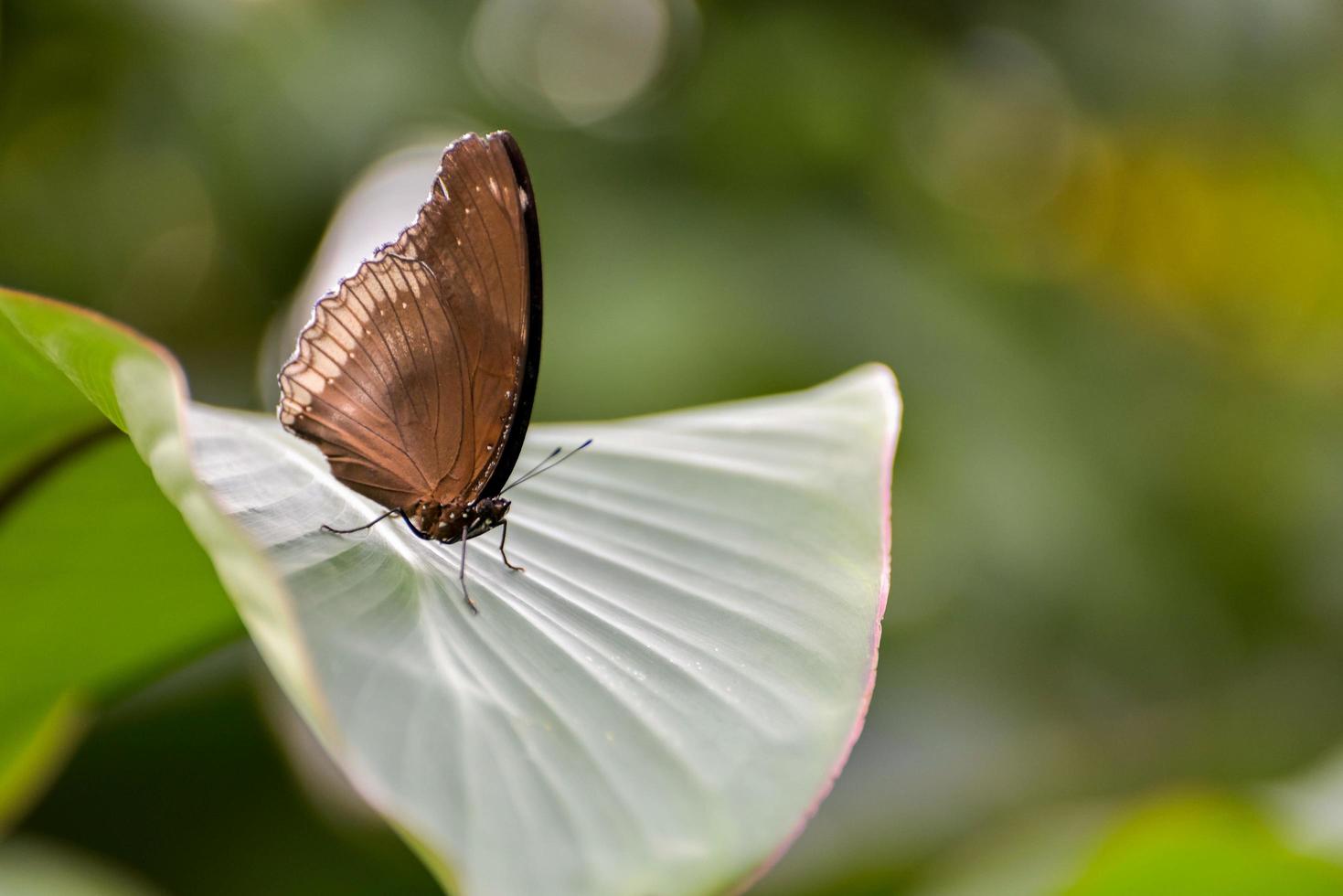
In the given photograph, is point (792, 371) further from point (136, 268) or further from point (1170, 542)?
point (136, 268)

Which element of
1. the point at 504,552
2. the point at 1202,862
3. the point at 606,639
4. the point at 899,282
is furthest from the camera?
the point at 899,282

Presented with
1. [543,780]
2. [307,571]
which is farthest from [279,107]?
[543,780]

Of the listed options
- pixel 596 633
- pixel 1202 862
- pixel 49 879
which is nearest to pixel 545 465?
pixel 596 633

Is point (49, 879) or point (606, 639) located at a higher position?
point (606, 639)

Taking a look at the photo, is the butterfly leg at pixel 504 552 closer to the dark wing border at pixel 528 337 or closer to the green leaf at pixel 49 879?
the dark wing border at pixel 528 337

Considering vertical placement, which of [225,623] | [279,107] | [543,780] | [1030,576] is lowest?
[1030,576]

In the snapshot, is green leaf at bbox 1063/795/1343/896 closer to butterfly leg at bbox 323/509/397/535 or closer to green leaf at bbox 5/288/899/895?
green leaf at bbox 5/288/899/895

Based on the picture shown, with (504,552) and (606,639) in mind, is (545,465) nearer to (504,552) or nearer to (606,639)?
(504,552)
